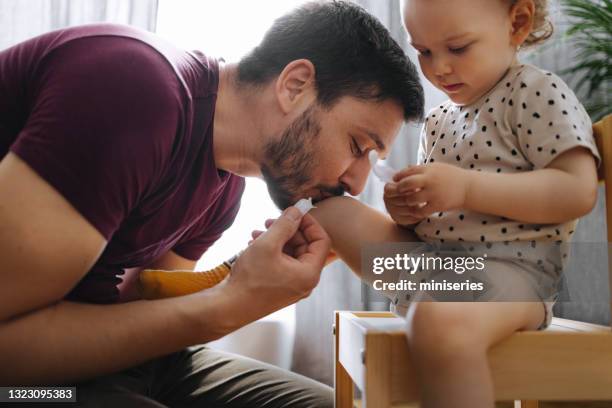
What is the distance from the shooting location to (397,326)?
0.71 m

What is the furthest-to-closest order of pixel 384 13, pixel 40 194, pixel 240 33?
pixel 384 13
pixel 240 33
pixel 40 194

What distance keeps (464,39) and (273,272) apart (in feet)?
1.40

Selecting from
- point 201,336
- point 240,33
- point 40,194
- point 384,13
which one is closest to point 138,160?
point 40,194

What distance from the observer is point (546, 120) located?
2.28ft

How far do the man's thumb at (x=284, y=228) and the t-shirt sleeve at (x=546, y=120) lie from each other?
321 mm

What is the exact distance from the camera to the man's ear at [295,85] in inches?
33.9

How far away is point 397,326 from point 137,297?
17.2 inches

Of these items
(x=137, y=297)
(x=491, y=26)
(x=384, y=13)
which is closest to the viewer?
(x=491, y=26)

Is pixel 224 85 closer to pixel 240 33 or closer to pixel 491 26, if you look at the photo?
pixel 491 26

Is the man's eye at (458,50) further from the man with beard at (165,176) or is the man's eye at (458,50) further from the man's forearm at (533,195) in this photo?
the man's forearm at (533,195)

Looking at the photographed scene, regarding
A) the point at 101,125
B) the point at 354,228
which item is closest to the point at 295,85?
the point at 354,228

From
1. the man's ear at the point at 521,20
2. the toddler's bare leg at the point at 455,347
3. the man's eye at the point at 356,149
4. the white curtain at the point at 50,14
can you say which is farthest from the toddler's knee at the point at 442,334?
the white curtain at the point at 50,14

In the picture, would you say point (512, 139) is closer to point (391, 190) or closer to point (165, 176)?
point (391, 190)

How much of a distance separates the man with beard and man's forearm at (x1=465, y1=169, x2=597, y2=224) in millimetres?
219
